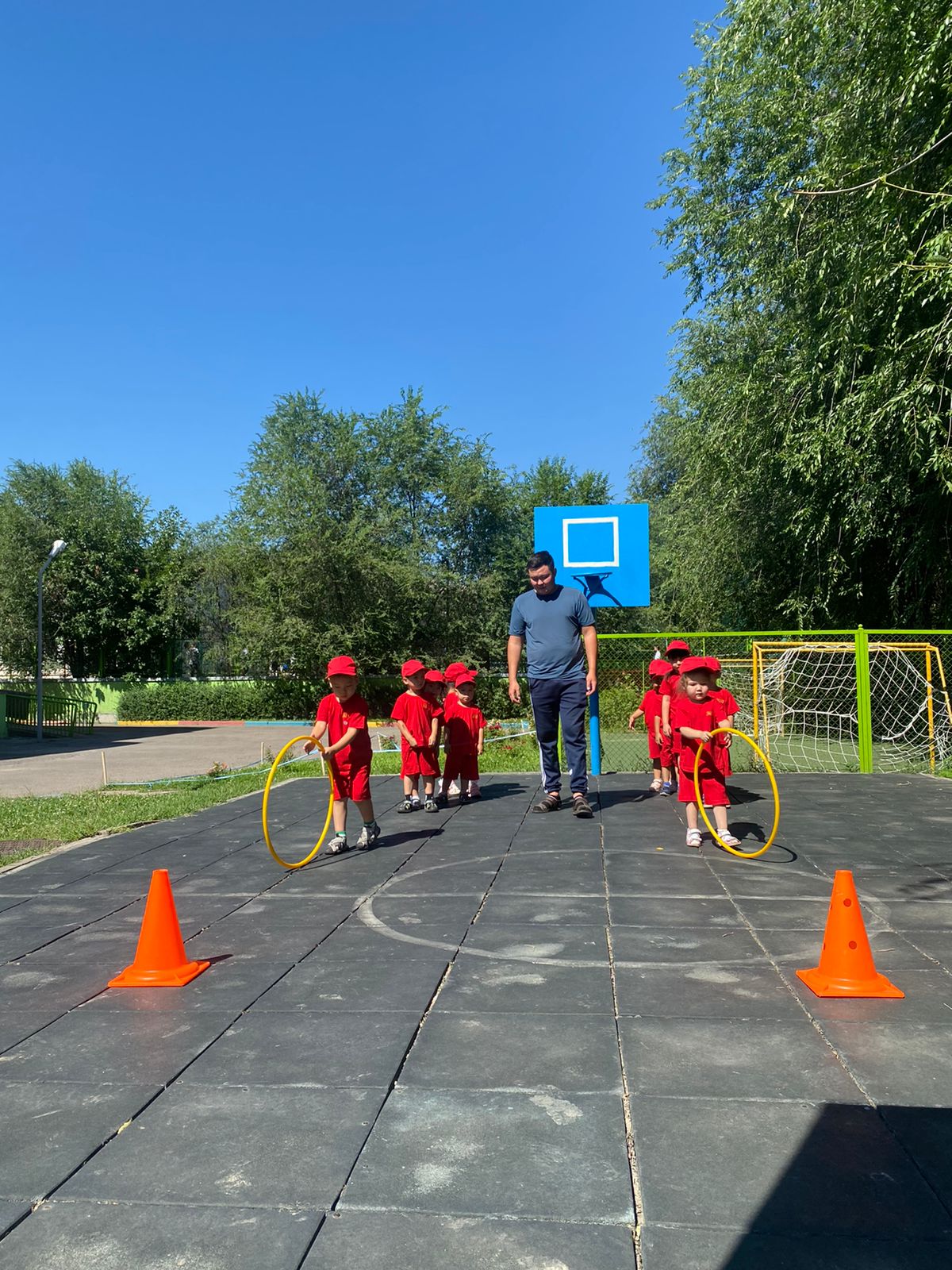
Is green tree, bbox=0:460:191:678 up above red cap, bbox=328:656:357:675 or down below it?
above

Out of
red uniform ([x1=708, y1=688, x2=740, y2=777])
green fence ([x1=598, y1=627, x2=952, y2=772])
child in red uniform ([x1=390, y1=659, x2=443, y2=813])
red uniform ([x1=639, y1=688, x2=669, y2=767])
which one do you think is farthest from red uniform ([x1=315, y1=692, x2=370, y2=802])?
green fence ([x1=598, y1=627, x2=952, y2=772])

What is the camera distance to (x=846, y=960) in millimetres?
3994

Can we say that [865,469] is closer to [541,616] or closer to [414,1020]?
[541,616]

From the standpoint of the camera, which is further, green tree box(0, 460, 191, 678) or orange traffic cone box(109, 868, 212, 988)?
green tree box(0, 460, 191, 678)

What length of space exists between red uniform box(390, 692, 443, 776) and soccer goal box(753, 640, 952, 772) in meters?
5.86

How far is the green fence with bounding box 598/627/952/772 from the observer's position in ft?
43.0

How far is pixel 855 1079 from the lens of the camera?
3109 millimetres

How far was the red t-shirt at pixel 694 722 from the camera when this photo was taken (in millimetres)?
7066

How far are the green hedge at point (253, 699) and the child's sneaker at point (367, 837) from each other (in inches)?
1054

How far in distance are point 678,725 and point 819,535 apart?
10876mm

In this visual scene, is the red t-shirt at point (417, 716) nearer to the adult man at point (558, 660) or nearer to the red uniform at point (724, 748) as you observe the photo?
the adult man at point (558, 660)

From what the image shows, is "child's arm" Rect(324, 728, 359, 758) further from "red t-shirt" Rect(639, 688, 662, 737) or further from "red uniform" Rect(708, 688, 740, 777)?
"red t-shirt" Rect(639, 688, 662, 737)

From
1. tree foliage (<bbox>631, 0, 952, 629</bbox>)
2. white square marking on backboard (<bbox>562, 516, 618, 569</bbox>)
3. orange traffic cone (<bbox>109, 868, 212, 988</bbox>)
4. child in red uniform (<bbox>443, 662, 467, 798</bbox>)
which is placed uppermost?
tree foliage (<bbox>631, 0, 952, 629</bbox>)

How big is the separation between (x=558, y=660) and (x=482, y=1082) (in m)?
5.64
